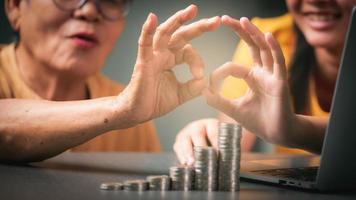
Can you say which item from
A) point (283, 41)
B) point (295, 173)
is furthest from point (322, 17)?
point (295, 173)

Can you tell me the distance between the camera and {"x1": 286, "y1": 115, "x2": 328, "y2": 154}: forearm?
1.28 m

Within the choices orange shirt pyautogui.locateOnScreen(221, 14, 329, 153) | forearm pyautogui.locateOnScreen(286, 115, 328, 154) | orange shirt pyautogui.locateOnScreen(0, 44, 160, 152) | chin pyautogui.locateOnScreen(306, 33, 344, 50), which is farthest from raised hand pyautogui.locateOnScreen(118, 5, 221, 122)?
chin pyautogui.locateOnScreen(306, 33, 344, 50)

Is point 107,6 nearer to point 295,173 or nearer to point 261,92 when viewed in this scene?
point 261,92

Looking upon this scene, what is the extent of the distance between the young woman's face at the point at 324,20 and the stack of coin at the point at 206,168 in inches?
68.8

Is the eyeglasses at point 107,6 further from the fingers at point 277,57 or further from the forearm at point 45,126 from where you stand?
the fingers at point 277,57

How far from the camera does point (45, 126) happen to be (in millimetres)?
1223

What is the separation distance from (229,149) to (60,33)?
1419 millimetres

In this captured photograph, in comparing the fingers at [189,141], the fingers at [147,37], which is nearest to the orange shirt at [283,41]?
the fingers at [189,141]

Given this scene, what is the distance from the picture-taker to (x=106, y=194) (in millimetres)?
889

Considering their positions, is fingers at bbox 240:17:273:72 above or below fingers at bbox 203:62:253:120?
above

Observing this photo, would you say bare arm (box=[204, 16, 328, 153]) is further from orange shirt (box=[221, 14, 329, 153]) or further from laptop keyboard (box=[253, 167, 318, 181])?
orange shirt (box=[221, 14, 329, 153])

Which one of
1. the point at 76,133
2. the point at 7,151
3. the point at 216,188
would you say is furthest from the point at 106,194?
the point at 7,151

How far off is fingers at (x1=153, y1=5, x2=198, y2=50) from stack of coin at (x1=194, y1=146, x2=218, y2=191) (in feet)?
0.75

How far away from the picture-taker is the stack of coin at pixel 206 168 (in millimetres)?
931
